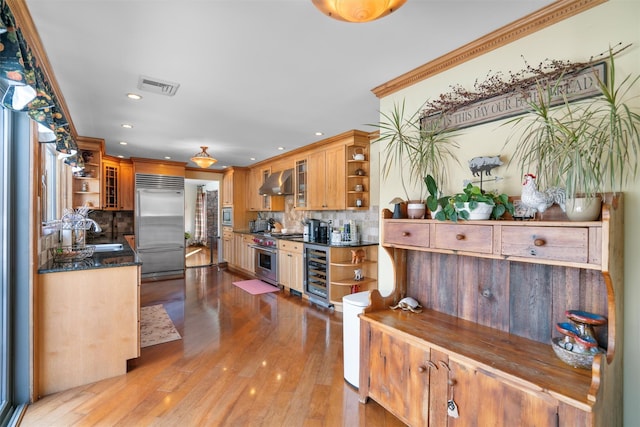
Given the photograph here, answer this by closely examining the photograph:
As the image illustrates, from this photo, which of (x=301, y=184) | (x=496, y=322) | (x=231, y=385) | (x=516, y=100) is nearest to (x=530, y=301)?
(x=496, y=322)

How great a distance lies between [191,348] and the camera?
9.84 ft

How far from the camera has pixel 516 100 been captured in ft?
5.69

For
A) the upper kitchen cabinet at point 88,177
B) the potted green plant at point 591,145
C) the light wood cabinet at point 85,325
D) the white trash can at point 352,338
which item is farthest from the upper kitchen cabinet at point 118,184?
the potted green plant at point 591,145

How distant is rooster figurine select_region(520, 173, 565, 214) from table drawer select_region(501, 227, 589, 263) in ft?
0.41

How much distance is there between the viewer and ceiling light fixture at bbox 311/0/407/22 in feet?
4.09

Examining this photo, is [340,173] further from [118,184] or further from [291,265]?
[118,184]

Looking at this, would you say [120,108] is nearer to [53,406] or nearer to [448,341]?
[53,406]

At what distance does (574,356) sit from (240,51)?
245 cm

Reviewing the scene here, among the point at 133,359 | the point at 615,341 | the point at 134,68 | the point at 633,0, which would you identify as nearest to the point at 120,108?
the point at 134,68

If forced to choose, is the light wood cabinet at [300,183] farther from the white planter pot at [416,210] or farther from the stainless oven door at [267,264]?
the white planter pot at [416,210]

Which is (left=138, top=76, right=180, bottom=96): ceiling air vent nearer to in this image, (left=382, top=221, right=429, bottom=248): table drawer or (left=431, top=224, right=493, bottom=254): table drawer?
(left=382, top=221, right=429, bottom=248): table drawer

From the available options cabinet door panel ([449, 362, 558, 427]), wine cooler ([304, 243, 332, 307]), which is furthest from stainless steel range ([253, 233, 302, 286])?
cabinet door panel ([449, 362, 558, 427])

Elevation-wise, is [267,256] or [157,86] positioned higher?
[157,86]

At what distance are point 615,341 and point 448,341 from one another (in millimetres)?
680
